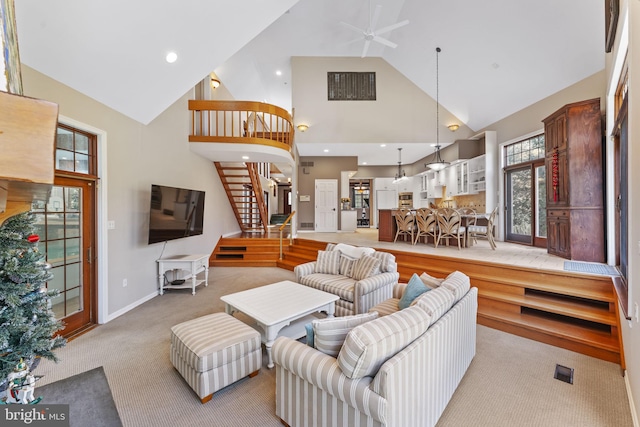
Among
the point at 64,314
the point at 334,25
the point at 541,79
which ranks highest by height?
the point at 334,25

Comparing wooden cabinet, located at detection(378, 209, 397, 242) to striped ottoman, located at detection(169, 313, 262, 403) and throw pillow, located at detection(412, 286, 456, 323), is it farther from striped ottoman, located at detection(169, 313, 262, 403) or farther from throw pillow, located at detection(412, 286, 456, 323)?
striped ottoman, located at detection(169, 313, 262, 403)

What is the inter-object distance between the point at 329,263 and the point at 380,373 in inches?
107

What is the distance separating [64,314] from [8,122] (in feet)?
12.6

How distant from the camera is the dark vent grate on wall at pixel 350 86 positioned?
7285 millimetres

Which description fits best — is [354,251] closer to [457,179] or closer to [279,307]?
[279,307]

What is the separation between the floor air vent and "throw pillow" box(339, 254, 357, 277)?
7.45 feet

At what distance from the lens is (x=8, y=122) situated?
0.45 m

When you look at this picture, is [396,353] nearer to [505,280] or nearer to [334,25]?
[505,280]

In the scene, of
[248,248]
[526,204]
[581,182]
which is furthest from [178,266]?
[526,204]

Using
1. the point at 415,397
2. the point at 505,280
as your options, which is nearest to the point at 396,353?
the point at 415,397

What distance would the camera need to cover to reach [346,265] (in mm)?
3875

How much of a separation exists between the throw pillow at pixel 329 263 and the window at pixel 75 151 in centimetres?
323

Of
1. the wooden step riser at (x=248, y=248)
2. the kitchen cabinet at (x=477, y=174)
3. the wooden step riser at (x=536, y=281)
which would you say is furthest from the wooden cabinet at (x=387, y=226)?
the wooden step riser at (x=248, y=248)

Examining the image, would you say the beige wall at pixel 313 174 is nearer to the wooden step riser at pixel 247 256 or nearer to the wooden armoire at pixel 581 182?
the wooden step riser at pixel 247 256
